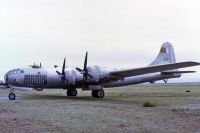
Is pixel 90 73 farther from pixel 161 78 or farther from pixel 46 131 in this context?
pixel 46 131

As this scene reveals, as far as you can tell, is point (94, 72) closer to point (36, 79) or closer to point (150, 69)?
point (150, 69)

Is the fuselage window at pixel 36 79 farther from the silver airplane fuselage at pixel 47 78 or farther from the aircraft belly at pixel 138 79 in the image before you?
the aircraft belly at pixel 138 79

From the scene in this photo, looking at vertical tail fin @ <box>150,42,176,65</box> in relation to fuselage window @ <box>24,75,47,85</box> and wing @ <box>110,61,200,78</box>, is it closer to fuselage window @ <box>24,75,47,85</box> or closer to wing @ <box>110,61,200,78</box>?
wing @ <box>110,61,200,78</box>

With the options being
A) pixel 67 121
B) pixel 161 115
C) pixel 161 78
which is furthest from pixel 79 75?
A: pixel 67 121

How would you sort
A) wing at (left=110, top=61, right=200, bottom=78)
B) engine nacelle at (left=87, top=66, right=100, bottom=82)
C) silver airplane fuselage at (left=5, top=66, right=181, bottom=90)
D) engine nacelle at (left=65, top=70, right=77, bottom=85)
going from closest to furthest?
wing at (left=110, top=61, right=200, bottom=78) → engine nacelle at (left=87, top=66, right=100, bottom=82) → silver airplane fuselage at (left=5, top=66, right=181, bottom=90) → engine nacelle at (left=65, top=70, right=77, bottom=85)

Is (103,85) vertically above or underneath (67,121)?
above

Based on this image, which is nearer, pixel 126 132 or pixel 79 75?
pixel 126 132

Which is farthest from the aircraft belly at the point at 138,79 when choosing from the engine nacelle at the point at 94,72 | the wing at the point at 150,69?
the engine nacelle at the point at 94,72

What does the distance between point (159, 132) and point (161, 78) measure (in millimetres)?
25484

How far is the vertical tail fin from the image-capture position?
129 ft

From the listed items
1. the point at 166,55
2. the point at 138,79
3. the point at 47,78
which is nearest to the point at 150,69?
the point at 138,79

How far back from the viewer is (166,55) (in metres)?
39.7

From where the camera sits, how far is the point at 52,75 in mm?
31844

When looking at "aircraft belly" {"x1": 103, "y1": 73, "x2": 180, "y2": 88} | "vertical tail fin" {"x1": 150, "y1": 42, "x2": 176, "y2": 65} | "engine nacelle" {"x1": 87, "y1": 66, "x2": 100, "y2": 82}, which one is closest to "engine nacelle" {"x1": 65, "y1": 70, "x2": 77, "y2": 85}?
"engine nacelle" {"x1": 87, "y1": 66, "x2": 100, "y2": 82}
